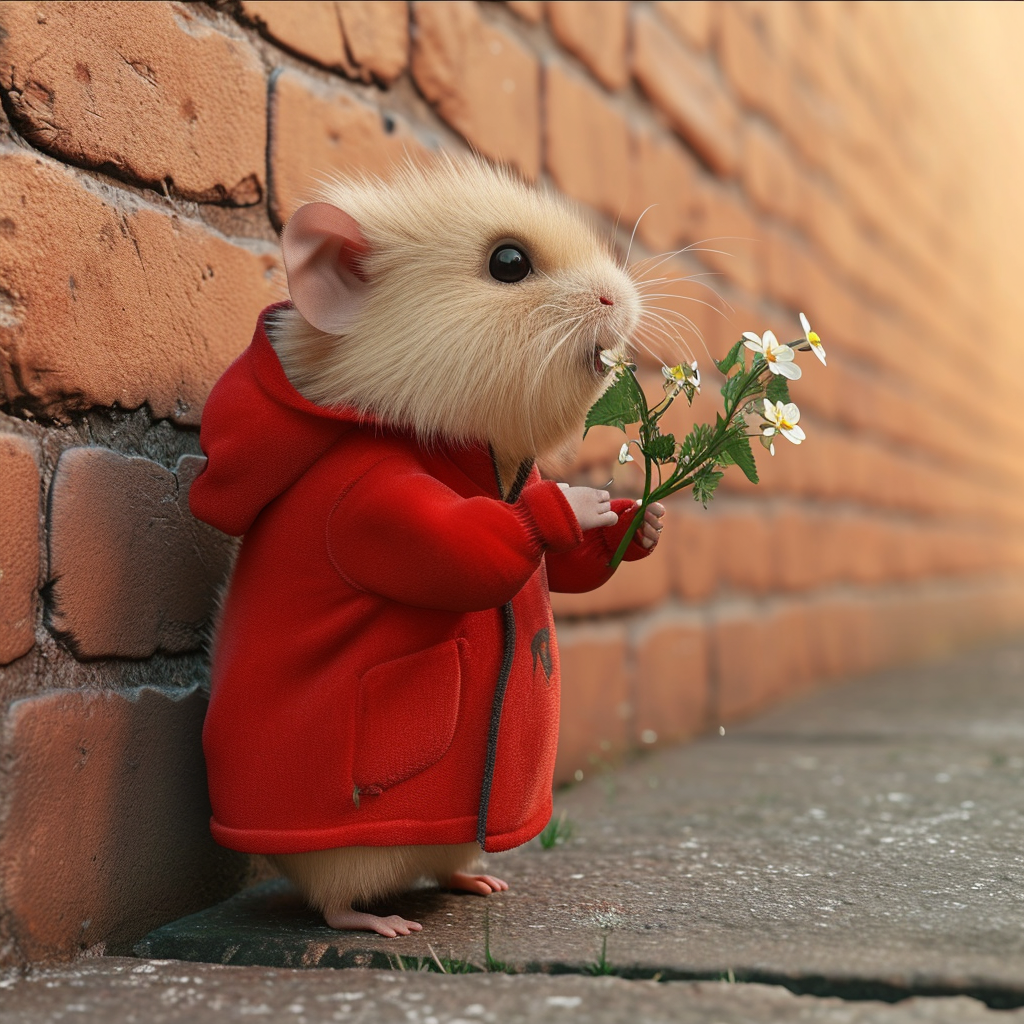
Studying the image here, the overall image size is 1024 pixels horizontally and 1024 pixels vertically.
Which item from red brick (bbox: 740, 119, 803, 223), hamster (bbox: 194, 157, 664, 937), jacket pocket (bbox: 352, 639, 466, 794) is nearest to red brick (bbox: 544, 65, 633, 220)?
red brick (bbox: 740, 119, 803, 223)

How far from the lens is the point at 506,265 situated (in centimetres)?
98

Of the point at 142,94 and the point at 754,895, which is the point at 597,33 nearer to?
the point at 142,94

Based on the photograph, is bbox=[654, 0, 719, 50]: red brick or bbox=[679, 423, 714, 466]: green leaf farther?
bbox=[654, 0, 719, 50]: red brick

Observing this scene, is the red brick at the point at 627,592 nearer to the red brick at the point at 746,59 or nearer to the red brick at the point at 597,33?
the red brick at the point at 597,33

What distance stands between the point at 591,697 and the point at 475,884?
720mm

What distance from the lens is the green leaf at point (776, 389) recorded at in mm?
930

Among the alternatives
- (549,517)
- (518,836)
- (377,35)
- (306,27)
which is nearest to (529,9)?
(377,35)

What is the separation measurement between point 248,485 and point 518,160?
896 millimetres

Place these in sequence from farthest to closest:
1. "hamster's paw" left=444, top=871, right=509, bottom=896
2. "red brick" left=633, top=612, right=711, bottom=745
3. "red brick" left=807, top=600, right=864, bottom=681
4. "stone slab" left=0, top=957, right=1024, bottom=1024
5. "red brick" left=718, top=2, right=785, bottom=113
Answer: "red brick" left=807, top=600, right=864, bottom=681 < "red brick" left=718, top=2, right=785, bottom=113 < "red brick" left=633, top=612, right=711, bottom=745 < "hamster's paw" left=444, top=871, right=509, bottom=896 < "stone slab" left=0, top=957, right=1024, bottom=1024

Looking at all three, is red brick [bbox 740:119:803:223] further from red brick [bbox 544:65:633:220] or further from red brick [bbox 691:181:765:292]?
red brick [bbox 544:65:633:220]

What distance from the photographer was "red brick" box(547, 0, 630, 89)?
1839mm

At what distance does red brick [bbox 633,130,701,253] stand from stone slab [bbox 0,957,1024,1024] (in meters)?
1.47

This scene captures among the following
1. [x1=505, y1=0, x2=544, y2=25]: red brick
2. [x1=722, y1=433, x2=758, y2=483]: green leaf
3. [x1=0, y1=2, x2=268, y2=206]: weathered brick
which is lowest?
[x1=722, y1=433, x2=758, y2=483]: green leaf

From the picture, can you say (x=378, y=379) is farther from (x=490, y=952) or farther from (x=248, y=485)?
(x=490, y=952)
